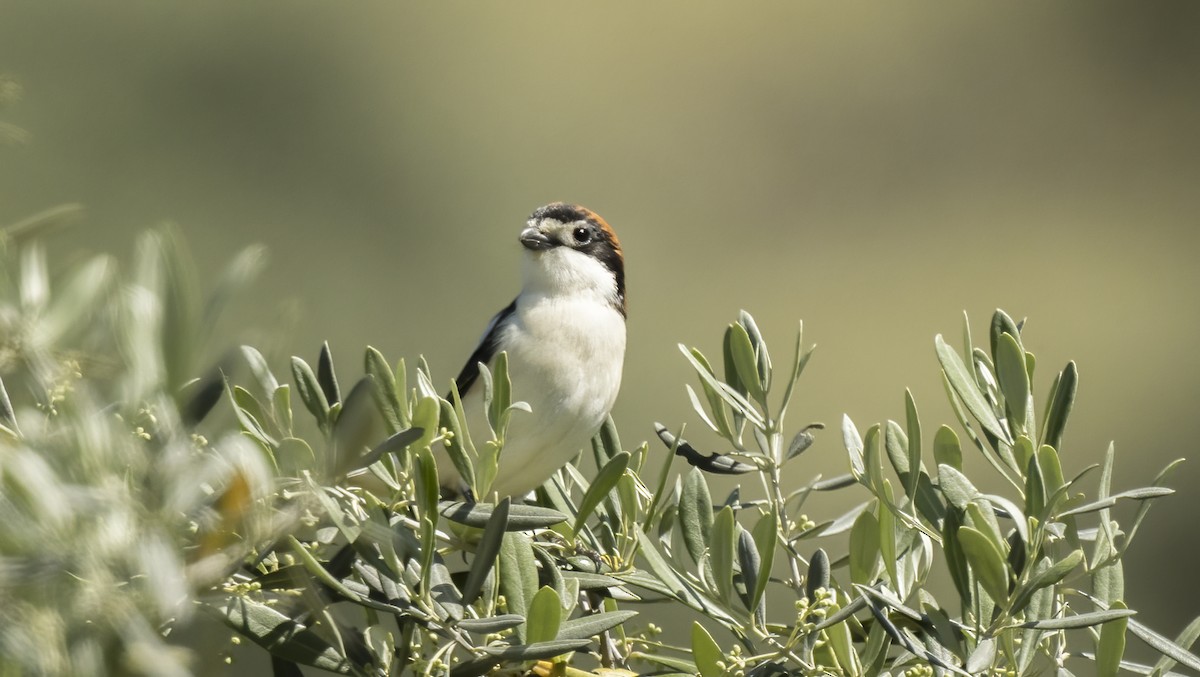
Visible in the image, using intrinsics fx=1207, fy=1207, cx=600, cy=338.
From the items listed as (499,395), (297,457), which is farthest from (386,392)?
(297,457)

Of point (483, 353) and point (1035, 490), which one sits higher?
point (1035, 490)

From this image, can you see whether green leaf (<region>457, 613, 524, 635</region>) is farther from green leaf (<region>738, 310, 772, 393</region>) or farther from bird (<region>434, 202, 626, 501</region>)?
bird (<region>434, 202, 626, 501</region>)

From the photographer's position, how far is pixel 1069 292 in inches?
430

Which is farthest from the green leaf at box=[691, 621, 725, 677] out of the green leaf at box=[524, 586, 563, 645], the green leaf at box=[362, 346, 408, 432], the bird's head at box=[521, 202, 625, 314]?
the bird's head at box=[521, 202, 625, 314]

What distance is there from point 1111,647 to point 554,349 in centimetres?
158

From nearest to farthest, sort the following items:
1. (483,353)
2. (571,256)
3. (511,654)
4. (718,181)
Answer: (511,654)
(483,353)
(571,256)
(718,181)

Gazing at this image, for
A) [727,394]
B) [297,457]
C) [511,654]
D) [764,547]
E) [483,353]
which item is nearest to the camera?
[297,457]

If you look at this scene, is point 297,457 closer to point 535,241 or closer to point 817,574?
point 817,574

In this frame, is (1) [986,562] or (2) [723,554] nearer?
(1) [986,562]

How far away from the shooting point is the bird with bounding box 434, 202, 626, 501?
7.26 ft

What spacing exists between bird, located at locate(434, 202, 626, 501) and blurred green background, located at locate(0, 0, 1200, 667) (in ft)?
16.5

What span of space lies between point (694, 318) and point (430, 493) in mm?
9440

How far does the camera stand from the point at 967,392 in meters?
1.18

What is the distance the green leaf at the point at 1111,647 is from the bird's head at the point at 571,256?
6.48ft
